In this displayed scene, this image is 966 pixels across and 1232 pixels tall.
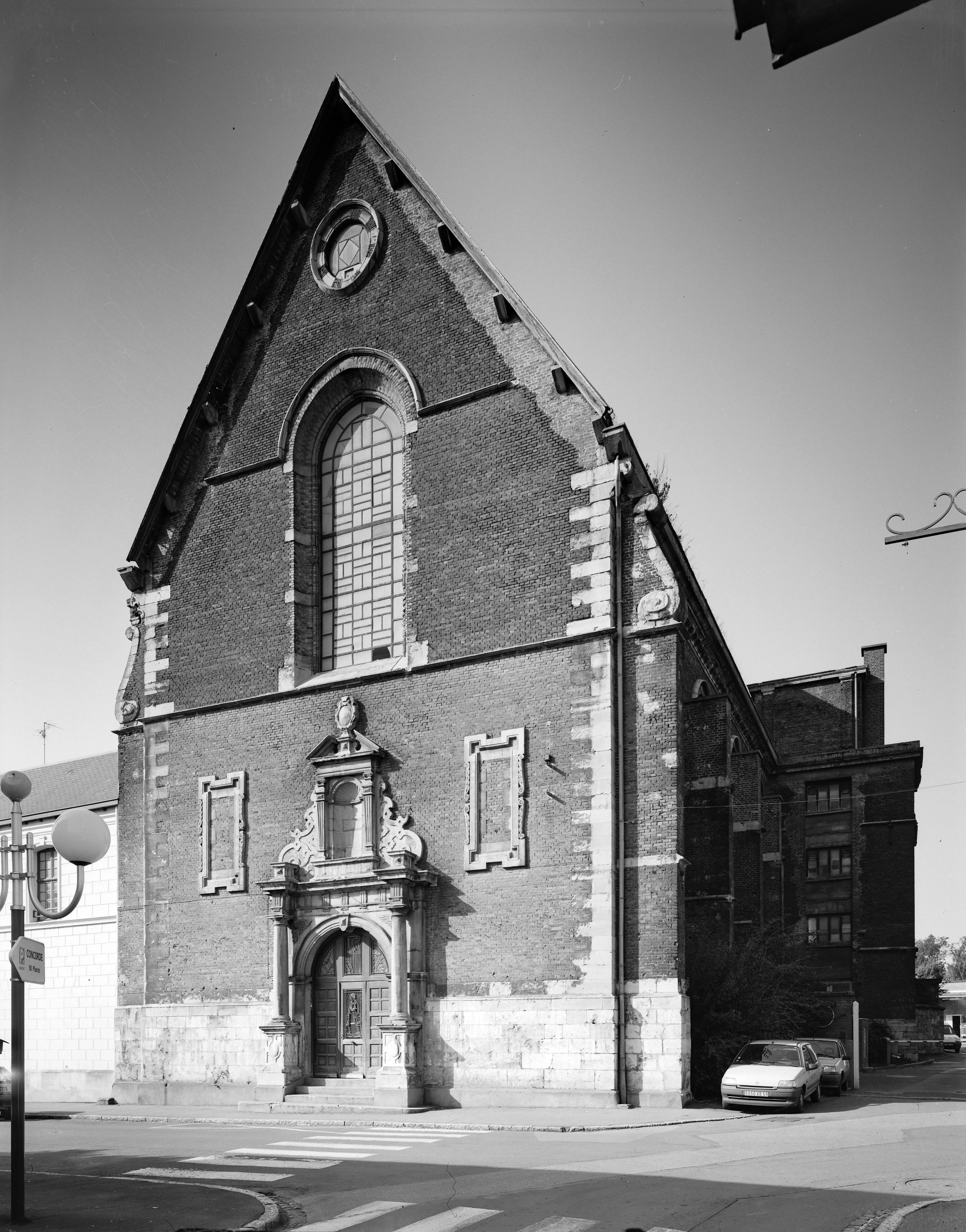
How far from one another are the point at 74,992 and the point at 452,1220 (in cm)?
2064

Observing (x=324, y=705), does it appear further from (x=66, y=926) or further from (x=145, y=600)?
(x=66, y=926)

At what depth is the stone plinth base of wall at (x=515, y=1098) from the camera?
65.2ft

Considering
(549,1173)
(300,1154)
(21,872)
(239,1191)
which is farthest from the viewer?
(300,1154)

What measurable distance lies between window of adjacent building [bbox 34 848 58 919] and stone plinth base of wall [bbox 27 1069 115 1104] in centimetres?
383

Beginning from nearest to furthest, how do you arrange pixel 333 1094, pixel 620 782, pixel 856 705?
pixel 620 782 < pixel 333 1094 < pixel 856 705

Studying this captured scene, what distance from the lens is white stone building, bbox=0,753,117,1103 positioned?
90.3ft

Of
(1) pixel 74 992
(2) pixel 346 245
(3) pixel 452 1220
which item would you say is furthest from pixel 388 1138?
(2) pixel 346 245

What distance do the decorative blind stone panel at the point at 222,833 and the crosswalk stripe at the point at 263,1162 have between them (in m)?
9.91

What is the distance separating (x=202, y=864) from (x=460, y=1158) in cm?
1216

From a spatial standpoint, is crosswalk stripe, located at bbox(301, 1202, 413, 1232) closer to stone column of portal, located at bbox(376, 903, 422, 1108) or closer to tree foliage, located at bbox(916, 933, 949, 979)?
stone column of portal, located at bbox(376, 903, 422, 1108)

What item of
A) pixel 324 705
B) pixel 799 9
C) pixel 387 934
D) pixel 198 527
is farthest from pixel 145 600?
pixel 799 9

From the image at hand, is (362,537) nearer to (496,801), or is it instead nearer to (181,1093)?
(496,801)

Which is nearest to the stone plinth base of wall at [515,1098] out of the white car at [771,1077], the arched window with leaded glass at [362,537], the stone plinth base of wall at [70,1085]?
the white car at [771,1077]

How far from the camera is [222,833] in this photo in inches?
995
